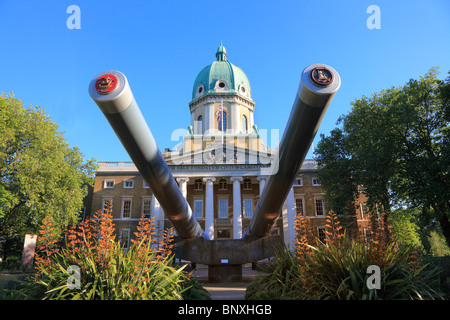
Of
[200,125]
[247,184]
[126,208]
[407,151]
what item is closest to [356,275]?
[407,151]

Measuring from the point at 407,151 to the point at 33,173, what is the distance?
85.3 ft

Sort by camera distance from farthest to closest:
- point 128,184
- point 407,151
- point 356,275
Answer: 1. point 128,184
2. point 407,151
3. point 356,275

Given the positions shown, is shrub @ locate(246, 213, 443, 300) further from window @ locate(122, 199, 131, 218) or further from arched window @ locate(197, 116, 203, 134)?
arched window @ locate(197, 116, 203, 134)

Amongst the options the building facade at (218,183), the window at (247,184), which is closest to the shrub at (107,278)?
the building facade at (218,183)

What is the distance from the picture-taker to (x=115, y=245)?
4965 mm

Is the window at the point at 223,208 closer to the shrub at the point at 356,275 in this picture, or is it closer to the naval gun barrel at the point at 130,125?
the shrub at the point at 356,275

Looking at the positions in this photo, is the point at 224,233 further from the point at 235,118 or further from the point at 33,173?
the point at 33,173

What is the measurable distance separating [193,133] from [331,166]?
24.1 meters

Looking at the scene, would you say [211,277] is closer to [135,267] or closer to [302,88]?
[135,267]

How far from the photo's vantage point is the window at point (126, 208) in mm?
38031

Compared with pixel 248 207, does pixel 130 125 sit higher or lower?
lower

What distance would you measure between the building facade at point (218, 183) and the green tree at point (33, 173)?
34.2 feet

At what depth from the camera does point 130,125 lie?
3.68 m

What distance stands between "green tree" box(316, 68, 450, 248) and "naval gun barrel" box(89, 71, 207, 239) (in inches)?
696
